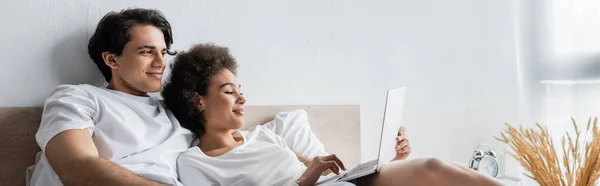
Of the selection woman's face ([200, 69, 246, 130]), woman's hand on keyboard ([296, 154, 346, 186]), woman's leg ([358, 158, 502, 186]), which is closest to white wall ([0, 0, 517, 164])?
woman's face ([200, 69, 246, 130])

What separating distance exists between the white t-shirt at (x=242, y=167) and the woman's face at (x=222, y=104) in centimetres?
8

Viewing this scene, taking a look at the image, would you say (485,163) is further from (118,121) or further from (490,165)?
(118,121)

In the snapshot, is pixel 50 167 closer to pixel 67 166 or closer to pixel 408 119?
pixel 67 166

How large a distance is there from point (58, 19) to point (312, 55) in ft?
3.01

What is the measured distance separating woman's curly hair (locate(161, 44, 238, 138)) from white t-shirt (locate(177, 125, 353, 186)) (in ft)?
0.41

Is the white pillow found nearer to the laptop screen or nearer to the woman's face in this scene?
the woman's face

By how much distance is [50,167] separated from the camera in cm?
181

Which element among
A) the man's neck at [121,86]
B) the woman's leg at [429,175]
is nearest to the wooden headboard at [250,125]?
the man's neck at [121,86]

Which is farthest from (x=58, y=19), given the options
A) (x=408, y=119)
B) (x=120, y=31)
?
(x=408, y=119)

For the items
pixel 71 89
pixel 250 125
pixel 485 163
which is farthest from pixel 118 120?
pixel 485 163

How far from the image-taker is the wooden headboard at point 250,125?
1.97 meters

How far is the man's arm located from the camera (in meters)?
1.72

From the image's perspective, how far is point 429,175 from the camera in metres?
1.81

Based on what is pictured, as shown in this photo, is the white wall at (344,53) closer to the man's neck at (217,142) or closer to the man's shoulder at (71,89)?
the man's shoulder at (71,89)
